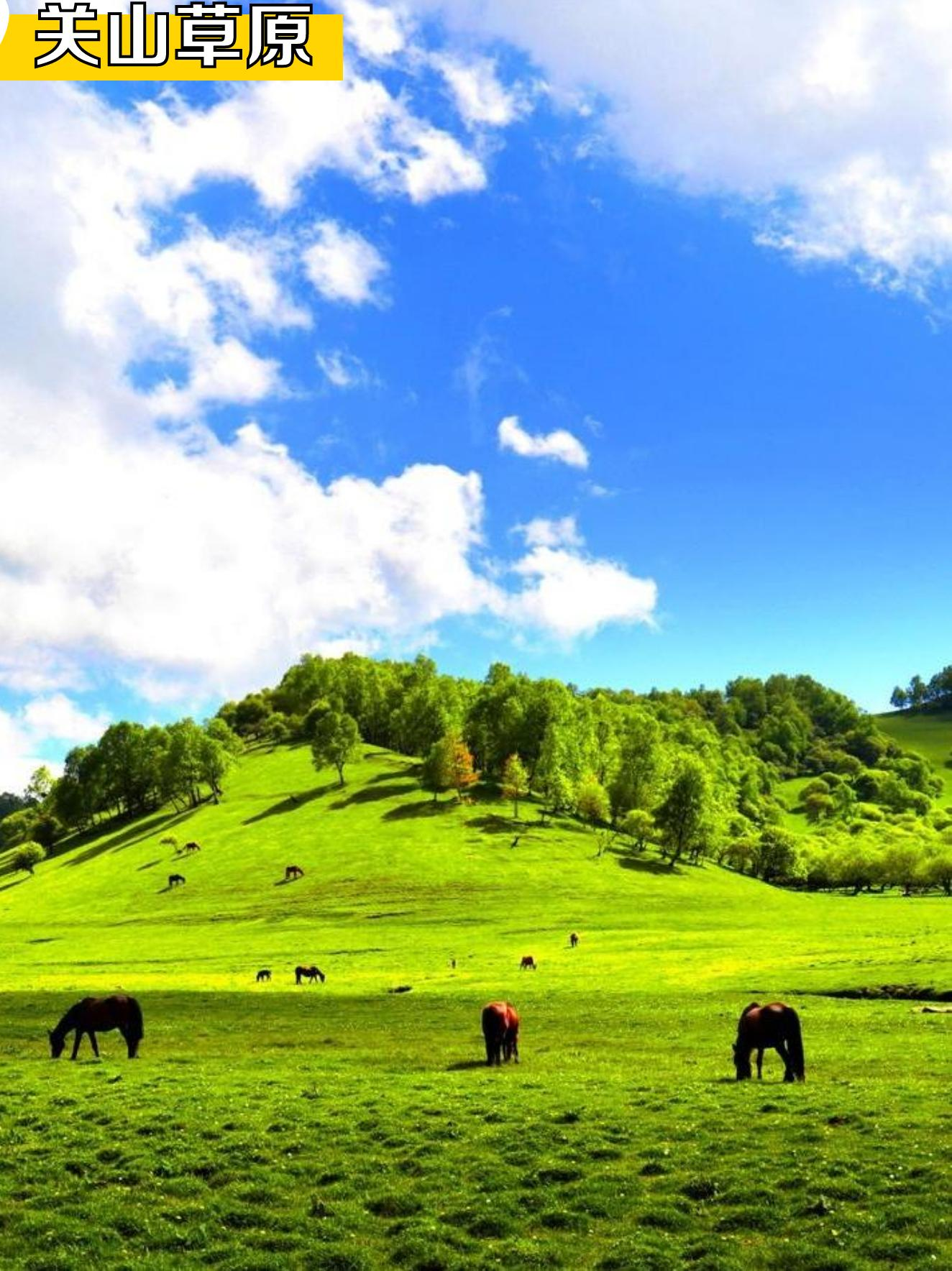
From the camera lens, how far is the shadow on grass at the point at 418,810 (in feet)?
458

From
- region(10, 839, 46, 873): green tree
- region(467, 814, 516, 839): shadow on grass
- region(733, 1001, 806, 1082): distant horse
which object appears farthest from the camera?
region(10, 839, 46, 873): green tree

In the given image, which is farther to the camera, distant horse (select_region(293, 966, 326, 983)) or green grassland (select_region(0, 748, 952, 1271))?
distant horse (select_region(293, 966, 326, 983))

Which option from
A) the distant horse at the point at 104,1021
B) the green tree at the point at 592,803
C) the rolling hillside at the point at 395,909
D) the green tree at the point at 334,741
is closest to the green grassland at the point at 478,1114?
the rolling hillside at the point at 395,909

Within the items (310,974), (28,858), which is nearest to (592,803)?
(310,974)

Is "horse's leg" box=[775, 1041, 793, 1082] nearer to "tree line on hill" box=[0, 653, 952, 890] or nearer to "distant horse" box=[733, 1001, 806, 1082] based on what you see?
"distant horse" box=[733, 1001, 806, 1082]

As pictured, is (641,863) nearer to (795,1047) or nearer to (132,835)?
(132,835)

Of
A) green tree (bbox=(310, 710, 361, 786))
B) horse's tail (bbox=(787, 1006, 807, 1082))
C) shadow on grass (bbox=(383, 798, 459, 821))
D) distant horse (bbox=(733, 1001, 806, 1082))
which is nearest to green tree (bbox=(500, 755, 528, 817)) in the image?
shadow on grass (bbox=(383, 798, 459, 821))

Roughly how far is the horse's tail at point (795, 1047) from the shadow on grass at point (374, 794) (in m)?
126

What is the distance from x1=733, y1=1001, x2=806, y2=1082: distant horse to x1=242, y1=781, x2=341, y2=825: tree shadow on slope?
129m

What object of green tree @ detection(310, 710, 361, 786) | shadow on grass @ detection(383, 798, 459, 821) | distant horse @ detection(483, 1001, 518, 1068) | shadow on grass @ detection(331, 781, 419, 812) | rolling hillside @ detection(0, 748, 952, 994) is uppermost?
green tree @ detection(310, 710, 361, 786)

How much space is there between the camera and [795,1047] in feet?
88.8

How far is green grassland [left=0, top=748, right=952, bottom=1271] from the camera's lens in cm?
1556

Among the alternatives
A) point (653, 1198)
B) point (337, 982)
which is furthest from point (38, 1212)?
point (337, 982)

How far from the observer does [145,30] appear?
45094 millimetres
